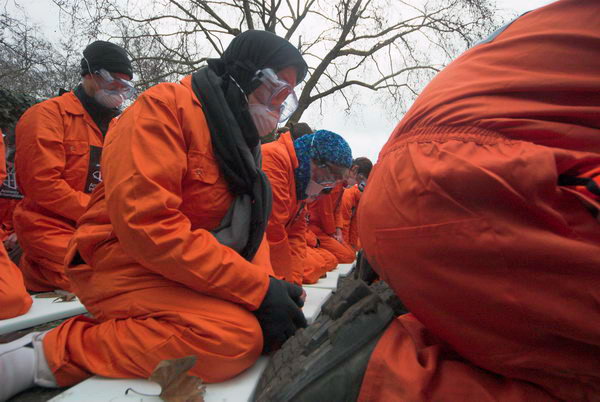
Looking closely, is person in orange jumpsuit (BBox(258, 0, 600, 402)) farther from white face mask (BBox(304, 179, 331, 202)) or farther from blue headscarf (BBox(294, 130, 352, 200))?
white face mask (BBox(304, 179, 331, 202))

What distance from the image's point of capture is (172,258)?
4.47ft

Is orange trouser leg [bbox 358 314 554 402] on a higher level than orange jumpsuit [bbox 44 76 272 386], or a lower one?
lower

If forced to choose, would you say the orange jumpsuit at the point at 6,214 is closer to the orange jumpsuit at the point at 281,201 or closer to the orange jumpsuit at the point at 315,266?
the orange jumpsuit at the point at 281,201

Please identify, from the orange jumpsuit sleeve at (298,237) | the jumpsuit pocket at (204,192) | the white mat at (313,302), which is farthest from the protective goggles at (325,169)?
the jumpsuit pocket at (204,192)

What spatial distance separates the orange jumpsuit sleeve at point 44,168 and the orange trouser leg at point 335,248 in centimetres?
324

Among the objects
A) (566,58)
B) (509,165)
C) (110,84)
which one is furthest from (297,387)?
(110,84)

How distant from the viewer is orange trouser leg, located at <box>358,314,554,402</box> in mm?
844

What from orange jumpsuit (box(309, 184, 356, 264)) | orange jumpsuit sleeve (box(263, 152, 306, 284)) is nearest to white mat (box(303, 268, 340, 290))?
orange jumpsuit sleeve (box(263, 152, 306, 284))

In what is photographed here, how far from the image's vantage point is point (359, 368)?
916 mm

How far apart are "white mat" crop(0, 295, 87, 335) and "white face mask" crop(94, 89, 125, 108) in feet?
5.31

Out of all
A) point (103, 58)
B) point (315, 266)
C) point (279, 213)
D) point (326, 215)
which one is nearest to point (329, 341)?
point (279, 213)

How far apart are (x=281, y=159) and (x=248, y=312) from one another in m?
1.75

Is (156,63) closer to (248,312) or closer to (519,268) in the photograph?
(248,312)

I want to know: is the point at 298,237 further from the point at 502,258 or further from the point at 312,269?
the point at 502,258
